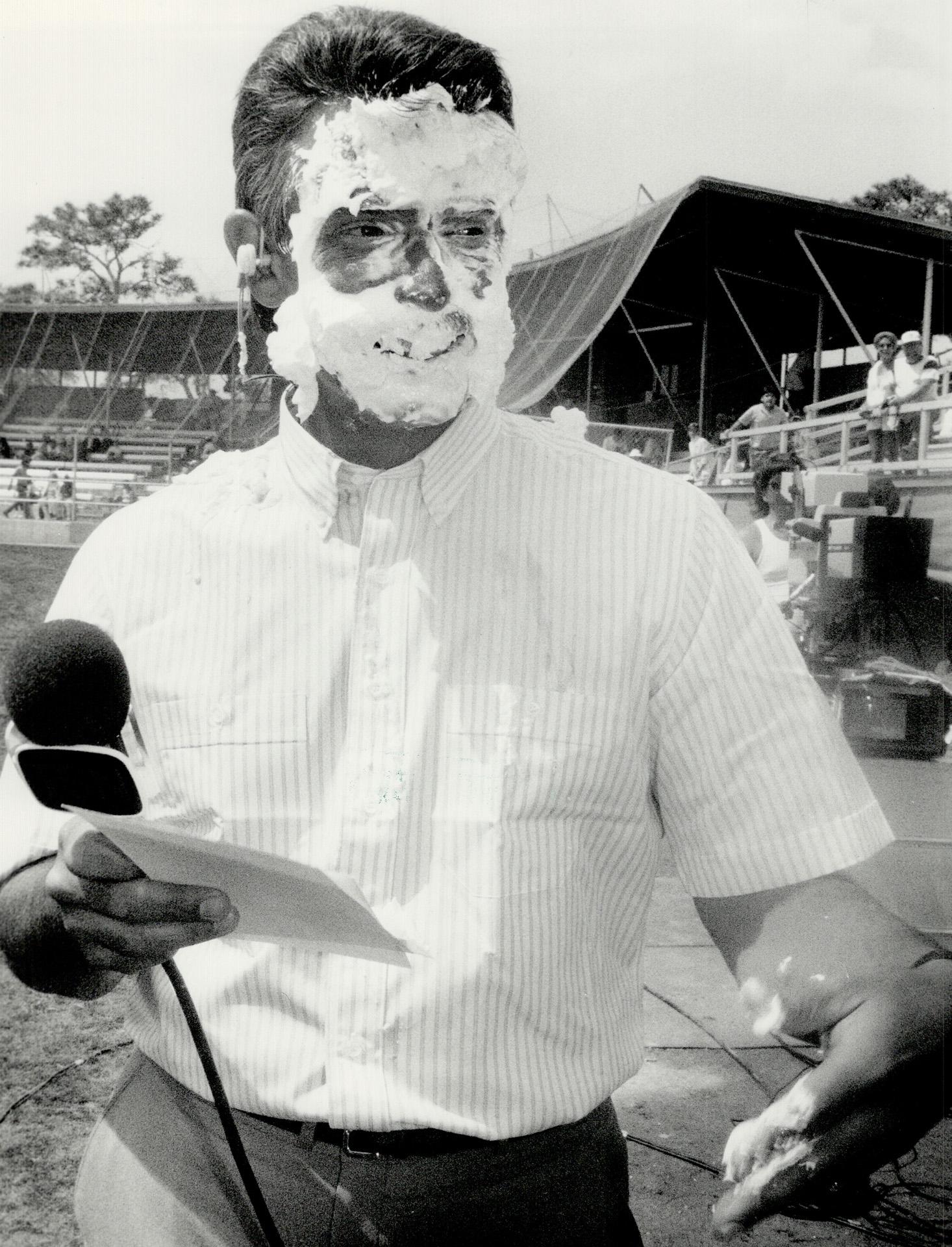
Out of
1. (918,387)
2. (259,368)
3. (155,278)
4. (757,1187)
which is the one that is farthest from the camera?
(155,278)

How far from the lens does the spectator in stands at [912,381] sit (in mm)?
11992

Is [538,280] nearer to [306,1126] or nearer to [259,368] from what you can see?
[259,368]

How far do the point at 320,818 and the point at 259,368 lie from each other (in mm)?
811

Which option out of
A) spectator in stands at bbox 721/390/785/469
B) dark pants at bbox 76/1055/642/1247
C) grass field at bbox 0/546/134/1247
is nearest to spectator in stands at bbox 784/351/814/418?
spectator in stands at bbox 721/390/785/469

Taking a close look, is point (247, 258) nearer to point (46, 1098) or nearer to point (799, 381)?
point (46, 1098)

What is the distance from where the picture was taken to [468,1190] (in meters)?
1.31

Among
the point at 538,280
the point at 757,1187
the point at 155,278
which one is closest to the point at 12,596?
the point at 538,280

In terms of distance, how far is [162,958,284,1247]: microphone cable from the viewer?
50.1 inches

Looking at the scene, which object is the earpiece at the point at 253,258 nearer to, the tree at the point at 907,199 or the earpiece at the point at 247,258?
the earpiece at the point at 247,258

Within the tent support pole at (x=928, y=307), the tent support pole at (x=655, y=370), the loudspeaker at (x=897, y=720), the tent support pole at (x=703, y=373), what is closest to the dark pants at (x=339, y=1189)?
the loudspeaker at (x=897, y=720)

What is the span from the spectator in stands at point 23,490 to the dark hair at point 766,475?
10.6 meters

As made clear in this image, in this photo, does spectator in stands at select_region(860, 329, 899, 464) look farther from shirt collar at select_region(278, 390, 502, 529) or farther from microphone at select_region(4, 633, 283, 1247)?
microphone at select_region(4, 633, 283, 1247)

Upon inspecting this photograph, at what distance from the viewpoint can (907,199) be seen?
116 ft

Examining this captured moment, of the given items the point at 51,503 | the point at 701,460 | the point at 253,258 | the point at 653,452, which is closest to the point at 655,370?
the point at 653,452
